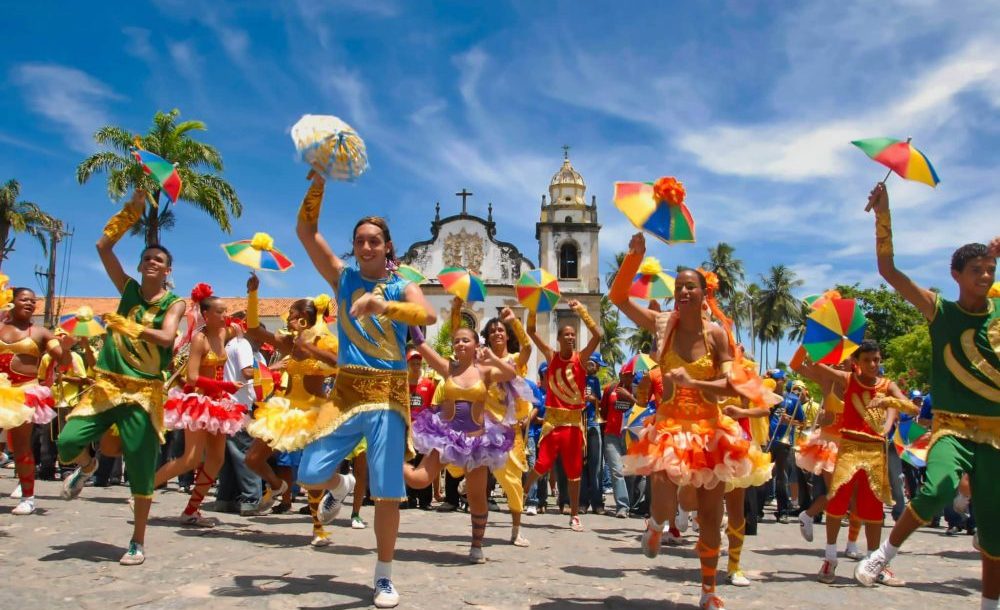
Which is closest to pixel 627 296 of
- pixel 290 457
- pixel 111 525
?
pixel 290 457

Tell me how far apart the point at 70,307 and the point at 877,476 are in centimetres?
7265

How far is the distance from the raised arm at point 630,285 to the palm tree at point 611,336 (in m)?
55.4

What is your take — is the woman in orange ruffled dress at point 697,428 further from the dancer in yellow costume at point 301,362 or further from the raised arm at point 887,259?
the dancer in yellow costume at point 301,362

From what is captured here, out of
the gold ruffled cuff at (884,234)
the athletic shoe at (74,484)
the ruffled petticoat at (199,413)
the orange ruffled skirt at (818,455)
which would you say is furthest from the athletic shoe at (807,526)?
the athletic shoe at (74,484)

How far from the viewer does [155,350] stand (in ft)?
19.9

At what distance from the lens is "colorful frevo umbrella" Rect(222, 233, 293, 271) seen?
795 centimetres

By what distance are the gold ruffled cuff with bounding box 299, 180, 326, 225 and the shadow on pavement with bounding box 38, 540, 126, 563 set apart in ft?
9.31

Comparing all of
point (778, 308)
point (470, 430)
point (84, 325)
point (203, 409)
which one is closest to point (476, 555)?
point (470, 430)

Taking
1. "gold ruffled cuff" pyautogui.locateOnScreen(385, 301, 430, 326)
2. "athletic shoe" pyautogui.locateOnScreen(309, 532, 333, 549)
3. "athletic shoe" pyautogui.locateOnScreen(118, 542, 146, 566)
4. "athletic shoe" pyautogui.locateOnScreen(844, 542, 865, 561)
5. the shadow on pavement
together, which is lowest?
"athletic shoe" pyautogui.locateOnScreen(844, 542, 865, 561)

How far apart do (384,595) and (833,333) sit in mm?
4576

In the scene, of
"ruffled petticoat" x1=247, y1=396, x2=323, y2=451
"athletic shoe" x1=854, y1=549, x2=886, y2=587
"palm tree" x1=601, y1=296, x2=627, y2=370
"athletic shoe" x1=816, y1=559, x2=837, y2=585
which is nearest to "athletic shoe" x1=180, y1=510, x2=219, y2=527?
"ruffled petticoat" x1=247, y1=396, x2=323, y2=451

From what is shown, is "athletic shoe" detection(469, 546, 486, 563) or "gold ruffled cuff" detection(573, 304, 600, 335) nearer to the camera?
"athletic shoe" detection(469, 546, 486, 563)

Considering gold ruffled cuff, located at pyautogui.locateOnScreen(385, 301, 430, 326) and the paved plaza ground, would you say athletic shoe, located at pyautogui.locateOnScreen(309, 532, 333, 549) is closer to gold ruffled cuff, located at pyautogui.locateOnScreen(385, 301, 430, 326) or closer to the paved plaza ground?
the paved plaza ground

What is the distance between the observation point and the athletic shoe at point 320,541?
7.03 meters
